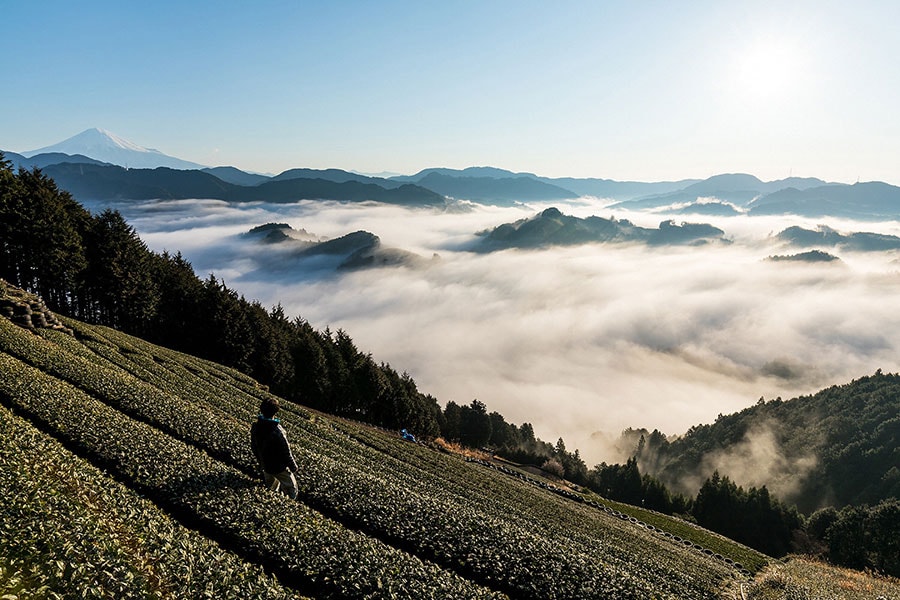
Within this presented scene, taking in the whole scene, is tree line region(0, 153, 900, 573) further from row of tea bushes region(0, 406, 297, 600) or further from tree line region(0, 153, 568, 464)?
row of tea bushes region(0, 406, 297, 600)

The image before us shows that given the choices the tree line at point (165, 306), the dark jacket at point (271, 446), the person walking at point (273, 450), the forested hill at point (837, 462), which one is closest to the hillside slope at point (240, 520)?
the person walking at point (273, 450)

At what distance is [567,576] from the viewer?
16906 mm

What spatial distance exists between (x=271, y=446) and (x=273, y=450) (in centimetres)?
25

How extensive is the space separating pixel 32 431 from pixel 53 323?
117 ft

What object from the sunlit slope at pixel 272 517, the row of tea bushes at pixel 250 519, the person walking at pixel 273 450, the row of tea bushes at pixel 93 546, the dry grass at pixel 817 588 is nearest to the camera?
the row of tea bushes at pixel 93 546

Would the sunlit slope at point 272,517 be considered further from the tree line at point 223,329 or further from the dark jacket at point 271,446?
the tree line at point 223,329

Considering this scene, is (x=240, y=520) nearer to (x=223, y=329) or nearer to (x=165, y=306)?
(x=223, y=329)

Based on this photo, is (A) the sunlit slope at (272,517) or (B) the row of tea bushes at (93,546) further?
(A) the sunlit slope at (272,517)

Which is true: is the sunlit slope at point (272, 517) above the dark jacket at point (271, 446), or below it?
below

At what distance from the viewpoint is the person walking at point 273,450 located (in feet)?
53.0

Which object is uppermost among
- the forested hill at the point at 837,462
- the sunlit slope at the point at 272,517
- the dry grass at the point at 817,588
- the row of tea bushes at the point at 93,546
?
the row of tea bushes at the point at 93,546

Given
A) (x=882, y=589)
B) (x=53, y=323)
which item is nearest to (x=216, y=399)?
(x=53, y=323)

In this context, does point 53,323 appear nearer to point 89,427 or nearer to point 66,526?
point 89,427

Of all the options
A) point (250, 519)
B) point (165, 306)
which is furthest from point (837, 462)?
point (250, 519)
